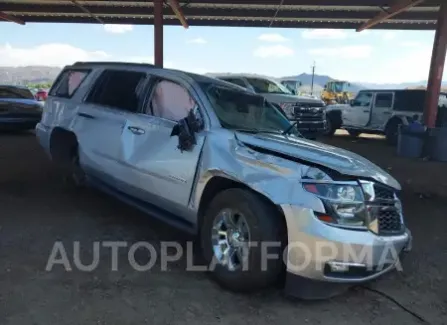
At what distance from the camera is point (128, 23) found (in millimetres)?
16594

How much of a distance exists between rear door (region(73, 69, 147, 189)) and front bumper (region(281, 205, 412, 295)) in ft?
7.38

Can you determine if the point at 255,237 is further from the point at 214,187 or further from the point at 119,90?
the point at 119,90

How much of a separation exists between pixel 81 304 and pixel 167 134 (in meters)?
1.72

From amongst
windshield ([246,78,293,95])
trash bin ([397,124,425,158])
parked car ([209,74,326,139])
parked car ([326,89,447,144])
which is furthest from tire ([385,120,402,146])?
windshield ([246,78,293,95])

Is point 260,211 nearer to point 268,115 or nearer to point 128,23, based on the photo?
point 268,115

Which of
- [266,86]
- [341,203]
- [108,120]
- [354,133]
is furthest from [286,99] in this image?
[341,203]

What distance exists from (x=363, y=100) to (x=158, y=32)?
26.4 ft

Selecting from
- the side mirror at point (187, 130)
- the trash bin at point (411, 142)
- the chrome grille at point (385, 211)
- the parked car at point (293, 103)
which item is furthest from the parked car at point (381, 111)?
the side mirror at point (187, 130)

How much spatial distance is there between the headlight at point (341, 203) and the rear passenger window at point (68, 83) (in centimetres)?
393

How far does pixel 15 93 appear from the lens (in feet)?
41.7

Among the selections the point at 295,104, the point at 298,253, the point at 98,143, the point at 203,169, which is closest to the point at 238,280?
the point at 298,253

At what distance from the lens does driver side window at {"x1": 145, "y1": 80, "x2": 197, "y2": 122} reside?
4323 mm

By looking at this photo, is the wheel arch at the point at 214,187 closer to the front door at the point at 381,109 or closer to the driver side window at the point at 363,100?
the front door at the point at 381,109

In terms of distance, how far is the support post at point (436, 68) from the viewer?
499 inches
